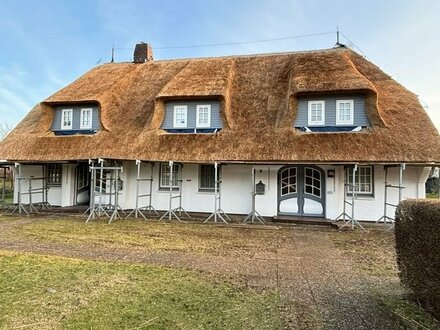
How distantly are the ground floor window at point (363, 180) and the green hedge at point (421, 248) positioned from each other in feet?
27.2

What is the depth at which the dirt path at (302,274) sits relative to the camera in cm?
457

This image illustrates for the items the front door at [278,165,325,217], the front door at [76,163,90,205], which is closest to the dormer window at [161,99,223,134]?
the front door at [278,165,325,217]

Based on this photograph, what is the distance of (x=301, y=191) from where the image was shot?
45.0 feet

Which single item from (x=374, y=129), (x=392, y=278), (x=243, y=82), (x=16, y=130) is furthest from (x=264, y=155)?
(x=16, y=130)

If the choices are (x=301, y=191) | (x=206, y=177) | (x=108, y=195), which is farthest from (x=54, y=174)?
(x=301, y=191)

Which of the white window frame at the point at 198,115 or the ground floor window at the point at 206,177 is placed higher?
the white window frame at the point at 198,115

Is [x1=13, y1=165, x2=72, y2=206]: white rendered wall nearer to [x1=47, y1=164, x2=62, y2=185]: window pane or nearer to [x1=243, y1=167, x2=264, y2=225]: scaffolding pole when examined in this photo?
[x1=47, y1=164, x2=62, y2=185]: window pane

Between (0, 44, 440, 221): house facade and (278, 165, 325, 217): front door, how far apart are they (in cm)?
4

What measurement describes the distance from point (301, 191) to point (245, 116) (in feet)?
13.3

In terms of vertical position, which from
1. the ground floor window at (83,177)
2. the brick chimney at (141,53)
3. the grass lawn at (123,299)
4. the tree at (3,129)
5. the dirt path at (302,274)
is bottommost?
the dirt path at (302,274)

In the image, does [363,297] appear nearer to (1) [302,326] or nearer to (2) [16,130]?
(1) [302,326]

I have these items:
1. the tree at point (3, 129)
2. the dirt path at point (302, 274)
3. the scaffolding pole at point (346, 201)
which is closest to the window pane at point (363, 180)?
the scaffolding pole at point (346, 201)

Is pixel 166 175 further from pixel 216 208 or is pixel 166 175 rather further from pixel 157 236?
pixel 157 236

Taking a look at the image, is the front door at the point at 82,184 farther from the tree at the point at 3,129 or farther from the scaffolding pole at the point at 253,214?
the tree at the point at 3,129
